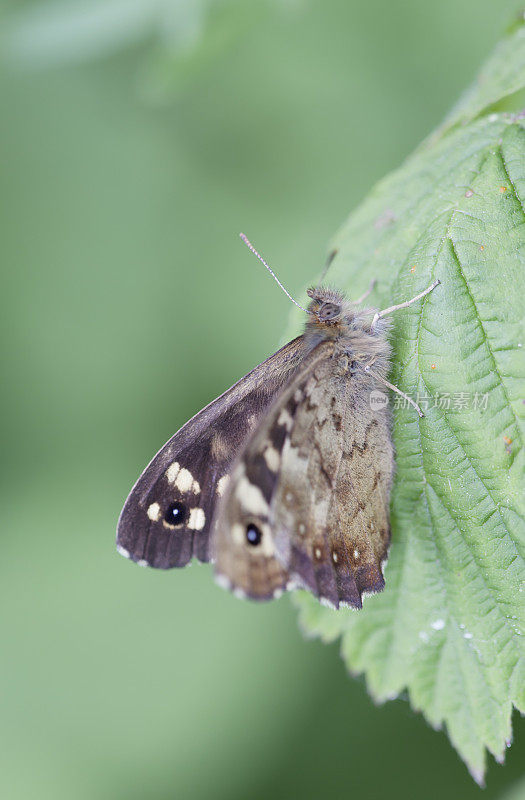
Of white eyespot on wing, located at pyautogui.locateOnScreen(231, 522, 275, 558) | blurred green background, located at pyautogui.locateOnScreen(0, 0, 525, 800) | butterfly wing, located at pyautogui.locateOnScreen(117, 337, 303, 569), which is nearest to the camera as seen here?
white eyespot on wing, located at pyautogui.locateOnScreen(231, 522, 275, 558)

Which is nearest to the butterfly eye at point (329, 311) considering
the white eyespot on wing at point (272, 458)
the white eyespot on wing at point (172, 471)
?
the white eyespot on wing at point (272, 458)

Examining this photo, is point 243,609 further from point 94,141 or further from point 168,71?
point 94,141

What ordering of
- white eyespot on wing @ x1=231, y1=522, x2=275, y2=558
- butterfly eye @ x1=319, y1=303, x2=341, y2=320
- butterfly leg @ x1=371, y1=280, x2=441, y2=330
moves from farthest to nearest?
1. butterfly eye @ x1=319, y1=303, x2=341, y2=320
2. butterfly leg @ x1=371, y1=280, x2=441, y2=330
3. white eyespot on wing @ x1=231, y1=522, x2=275, y2=558

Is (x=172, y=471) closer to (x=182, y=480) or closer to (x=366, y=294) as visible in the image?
(x=182, y=480)

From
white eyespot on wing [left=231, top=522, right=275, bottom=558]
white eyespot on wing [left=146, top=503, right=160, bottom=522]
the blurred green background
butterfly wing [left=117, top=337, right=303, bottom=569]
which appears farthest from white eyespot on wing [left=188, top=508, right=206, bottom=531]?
the blurred green background

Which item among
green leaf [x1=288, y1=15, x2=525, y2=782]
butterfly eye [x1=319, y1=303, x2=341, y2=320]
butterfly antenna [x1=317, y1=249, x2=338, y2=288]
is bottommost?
green leaf [x1=288, y1=15, x2=525, y2=782]

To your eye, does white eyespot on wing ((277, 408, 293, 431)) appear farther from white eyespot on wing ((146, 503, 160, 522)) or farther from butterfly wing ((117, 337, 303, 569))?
white eyespot on wing ((146, 503, 160, 522))

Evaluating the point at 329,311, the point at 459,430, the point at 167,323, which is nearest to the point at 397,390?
the point at 459,430

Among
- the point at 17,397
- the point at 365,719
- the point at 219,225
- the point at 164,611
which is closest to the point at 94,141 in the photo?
the point at 219,225

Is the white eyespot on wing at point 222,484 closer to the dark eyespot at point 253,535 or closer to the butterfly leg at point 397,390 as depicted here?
the dark eyespot at point 253,535
